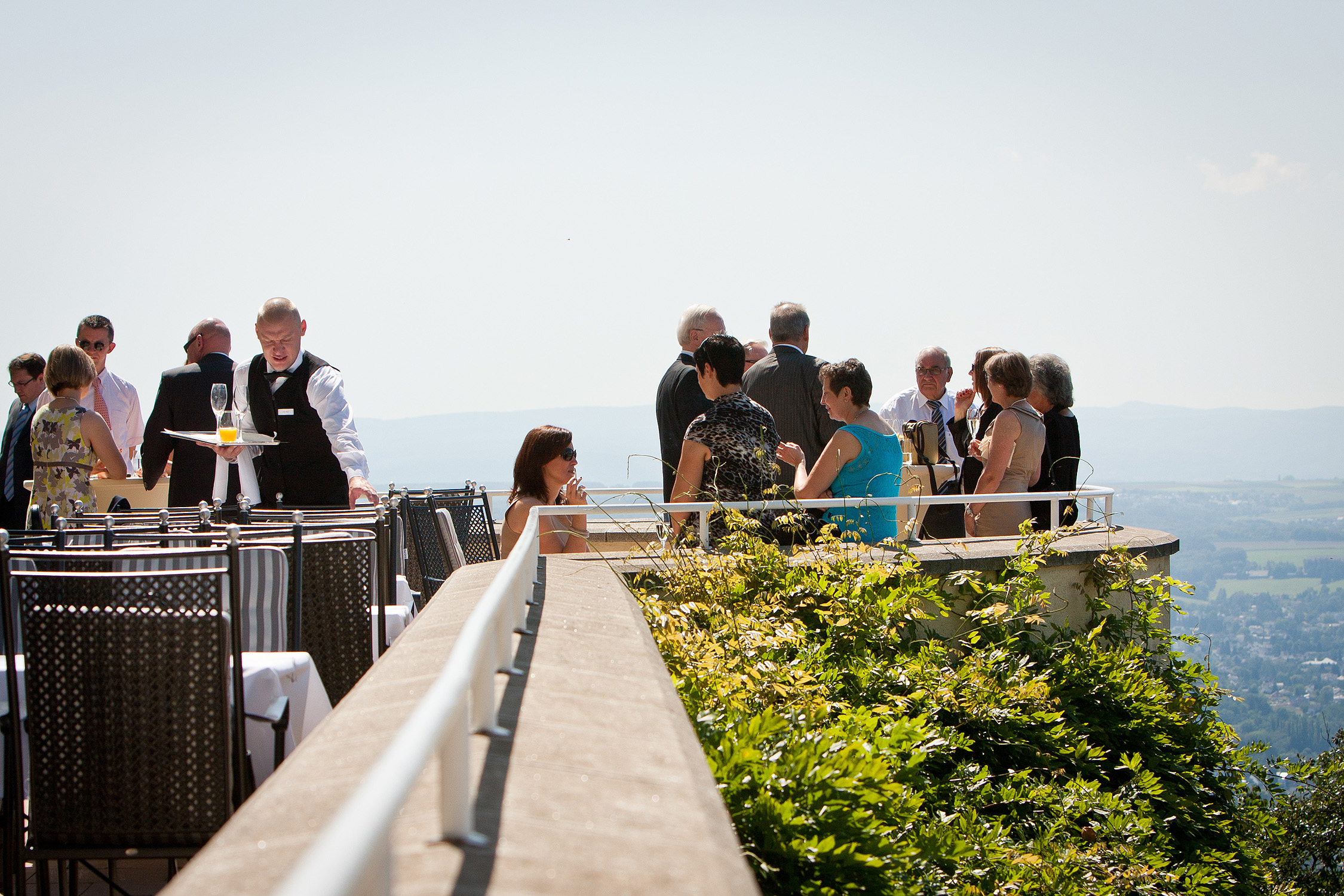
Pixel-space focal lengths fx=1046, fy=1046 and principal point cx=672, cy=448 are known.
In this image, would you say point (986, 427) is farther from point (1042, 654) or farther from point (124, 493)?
point (124, 493)

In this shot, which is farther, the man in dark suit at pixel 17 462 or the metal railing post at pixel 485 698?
the man in dark suit at pixel 17 462

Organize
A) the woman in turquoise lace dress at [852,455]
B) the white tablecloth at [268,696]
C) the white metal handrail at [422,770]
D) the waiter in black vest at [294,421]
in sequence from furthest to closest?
1. the waiter in black vest at [294,421]
2. the woman in turquoise lace dress at [852,455]
3. the white tablecloth at [268,696]
4. the white metal handrail at [422,770]

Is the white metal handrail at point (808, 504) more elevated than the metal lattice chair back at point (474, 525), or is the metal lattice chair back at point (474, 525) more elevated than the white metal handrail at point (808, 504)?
the white metal handrail at point (808, 504)

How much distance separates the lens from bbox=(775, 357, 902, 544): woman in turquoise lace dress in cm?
Answer: 532

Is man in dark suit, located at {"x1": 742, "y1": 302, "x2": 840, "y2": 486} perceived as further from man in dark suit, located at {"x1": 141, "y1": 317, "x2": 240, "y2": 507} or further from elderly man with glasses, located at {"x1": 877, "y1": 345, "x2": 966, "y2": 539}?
man in dark suit, located at {"x1": 141, "y1": 317, "x2": 240, "y2": 507}

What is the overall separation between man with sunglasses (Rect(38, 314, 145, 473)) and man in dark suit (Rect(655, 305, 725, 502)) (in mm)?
4129

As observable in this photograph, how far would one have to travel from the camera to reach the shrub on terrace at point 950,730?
2.62m

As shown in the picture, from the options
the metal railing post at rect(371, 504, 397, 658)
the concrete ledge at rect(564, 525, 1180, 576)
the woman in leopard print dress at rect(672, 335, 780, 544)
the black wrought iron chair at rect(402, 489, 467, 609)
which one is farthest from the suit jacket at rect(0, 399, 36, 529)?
the woman in leopard print dress at rect(672, 335, 780, 544)

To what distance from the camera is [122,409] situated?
8688 mm

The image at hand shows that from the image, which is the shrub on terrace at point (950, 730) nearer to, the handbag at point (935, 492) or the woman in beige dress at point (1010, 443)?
the woman in beige dress at point (1010, 443)

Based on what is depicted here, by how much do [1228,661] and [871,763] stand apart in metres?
169

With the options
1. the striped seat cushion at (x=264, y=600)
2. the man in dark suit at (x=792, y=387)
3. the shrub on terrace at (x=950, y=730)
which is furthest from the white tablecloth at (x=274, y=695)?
the man in dark suit at (x=792, y=387)

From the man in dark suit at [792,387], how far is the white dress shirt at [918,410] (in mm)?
1968

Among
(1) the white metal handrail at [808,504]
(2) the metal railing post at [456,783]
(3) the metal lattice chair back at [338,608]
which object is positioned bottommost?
(3) the metal lattice chair back at [338,608]
